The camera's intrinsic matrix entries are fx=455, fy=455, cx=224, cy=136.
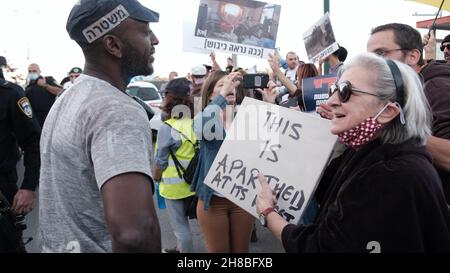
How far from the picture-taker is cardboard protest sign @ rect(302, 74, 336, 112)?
4.05 meters

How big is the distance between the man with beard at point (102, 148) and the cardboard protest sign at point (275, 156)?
919 mm

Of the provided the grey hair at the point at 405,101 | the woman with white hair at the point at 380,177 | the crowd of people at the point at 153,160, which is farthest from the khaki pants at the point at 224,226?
the grey hair at the point at 405,101

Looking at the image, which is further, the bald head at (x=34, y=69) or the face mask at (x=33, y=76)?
the bald head at (x=34, y=69)

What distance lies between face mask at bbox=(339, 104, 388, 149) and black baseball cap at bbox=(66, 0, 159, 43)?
0.95 meters

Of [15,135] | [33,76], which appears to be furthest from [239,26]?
[33,76]

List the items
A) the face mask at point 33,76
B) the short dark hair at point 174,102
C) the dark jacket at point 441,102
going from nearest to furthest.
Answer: the dark jacket at point 441,102 < the short dark hair at point 174,102 < the face mask at point 33,76

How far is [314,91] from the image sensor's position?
4160mm

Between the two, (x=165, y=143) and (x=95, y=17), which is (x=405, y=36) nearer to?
(x=95, y=17)

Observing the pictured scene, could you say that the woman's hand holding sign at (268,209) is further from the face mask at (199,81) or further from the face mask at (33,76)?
the face mask at (33,76)

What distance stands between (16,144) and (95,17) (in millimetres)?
2421

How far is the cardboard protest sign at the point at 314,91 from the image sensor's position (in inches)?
159

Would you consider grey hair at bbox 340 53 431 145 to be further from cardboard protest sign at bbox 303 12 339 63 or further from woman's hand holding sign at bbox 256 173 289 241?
cardboard protest sign at bbox 303 12 339 63
